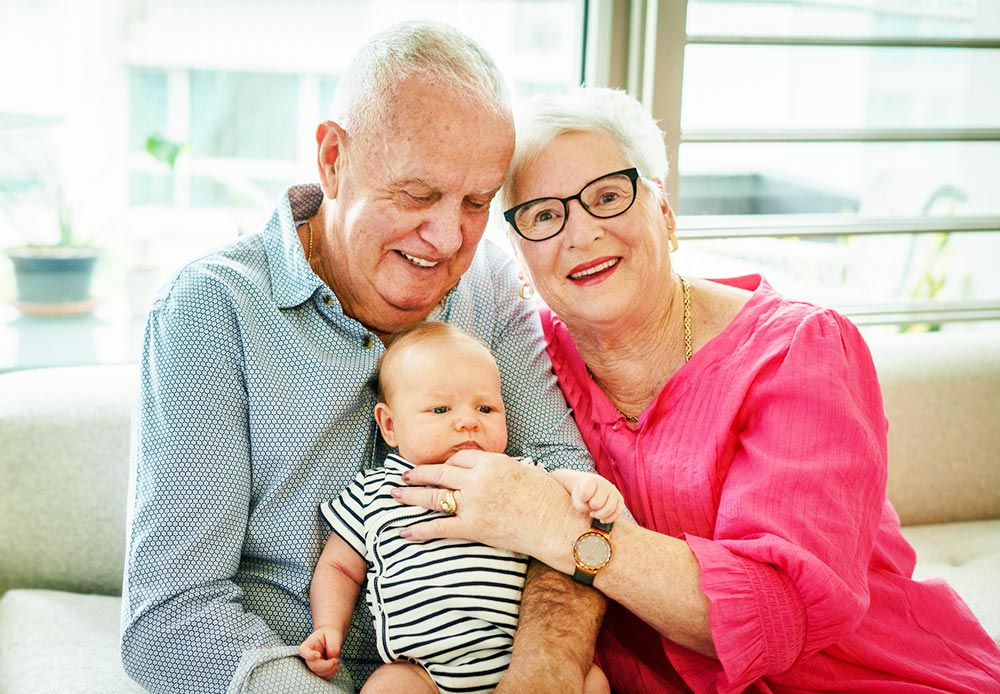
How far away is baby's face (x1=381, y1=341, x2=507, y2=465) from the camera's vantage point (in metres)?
1.56

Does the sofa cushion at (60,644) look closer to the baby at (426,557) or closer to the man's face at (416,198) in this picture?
the baby at (426,557)

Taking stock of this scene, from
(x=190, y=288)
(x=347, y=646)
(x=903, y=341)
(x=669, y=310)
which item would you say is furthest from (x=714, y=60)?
(x=347, y=646)

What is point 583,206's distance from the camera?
1714mm

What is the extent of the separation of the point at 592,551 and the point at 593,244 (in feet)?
1.83

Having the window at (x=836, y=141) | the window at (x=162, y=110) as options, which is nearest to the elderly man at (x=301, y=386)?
the window at (x=162, y=110)

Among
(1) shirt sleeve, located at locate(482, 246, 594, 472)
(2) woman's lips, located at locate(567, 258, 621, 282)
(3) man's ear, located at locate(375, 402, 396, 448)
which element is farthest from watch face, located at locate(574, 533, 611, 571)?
(2) woman's lips, located at locate(567, 258, 621, 282)

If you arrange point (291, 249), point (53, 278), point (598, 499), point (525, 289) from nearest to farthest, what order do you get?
point (598, 499) < point (291, 249) < point (525, 289) < point (53, 278)

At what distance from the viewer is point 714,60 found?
264 centimetres

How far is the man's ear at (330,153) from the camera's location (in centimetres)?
162

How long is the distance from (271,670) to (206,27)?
166cm

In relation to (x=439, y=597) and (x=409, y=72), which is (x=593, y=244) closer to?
(x=409, y=72)

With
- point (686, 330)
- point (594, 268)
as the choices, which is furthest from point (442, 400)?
point (686, 330)

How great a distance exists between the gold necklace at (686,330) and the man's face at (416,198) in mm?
443

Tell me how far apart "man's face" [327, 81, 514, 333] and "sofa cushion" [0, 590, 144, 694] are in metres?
0.83
